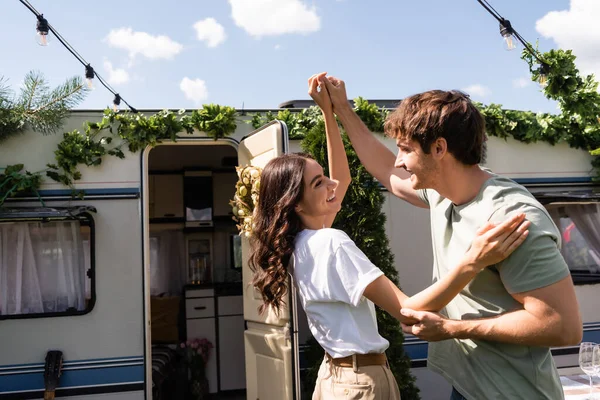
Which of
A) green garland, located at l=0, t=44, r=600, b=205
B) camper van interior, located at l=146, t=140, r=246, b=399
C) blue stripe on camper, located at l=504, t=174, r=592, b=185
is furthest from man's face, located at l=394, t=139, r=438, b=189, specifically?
camper van interior, located at l=146, t=140, r=246, b=399

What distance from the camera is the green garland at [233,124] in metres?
5.07

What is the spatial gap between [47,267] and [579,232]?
5067 mm

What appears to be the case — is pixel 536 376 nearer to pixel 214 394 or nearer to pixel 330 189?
pixel 330 189

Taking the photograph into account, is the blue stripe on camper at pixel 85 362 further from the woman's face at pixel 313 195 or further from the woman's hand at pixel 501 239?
the woman's hand at pixel 501 239

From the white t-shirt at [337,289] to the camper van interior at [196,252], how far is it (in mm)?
5857

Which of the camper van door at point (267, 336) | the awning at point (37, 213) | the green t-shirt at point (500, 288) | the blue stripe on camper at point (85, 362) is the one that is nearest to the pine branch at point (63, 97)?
the awning at point (37, 213)

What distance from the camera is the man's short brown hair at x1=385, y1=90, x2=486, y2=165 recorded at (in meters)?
1.65

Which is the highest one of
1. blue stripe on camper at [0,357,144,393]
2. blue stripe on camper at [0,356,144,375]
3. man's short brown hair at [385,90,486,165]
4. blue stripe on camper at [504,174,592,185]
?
blue stripe on camper at [504,174,592,185]

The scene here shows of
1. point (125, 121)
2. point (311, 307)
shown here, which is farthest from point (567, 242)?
point (311, 307)

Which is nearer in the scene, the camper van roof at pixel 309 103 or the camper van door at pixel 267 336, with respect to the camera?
the camper van door at pixel 267 336

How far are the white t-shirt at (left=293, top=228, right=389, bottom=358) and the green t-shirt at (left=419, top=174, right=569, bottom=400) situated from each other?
252mm

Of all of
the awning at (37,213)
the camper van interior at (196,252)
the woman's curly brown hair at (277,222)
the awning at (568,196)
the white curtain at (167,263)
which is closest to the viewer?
the woman's curly brown hair at (277,222)

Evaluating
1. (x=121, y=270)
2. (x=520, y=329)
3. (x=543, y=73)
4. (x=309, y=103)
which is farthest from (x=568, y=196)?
(x=520, y=329)

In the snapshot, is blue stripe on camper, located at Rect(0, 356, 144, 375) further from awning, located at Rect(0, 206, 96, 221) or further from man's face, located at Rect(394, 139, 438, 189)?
man's face, located at Rect(394, 139, 438, 189)
